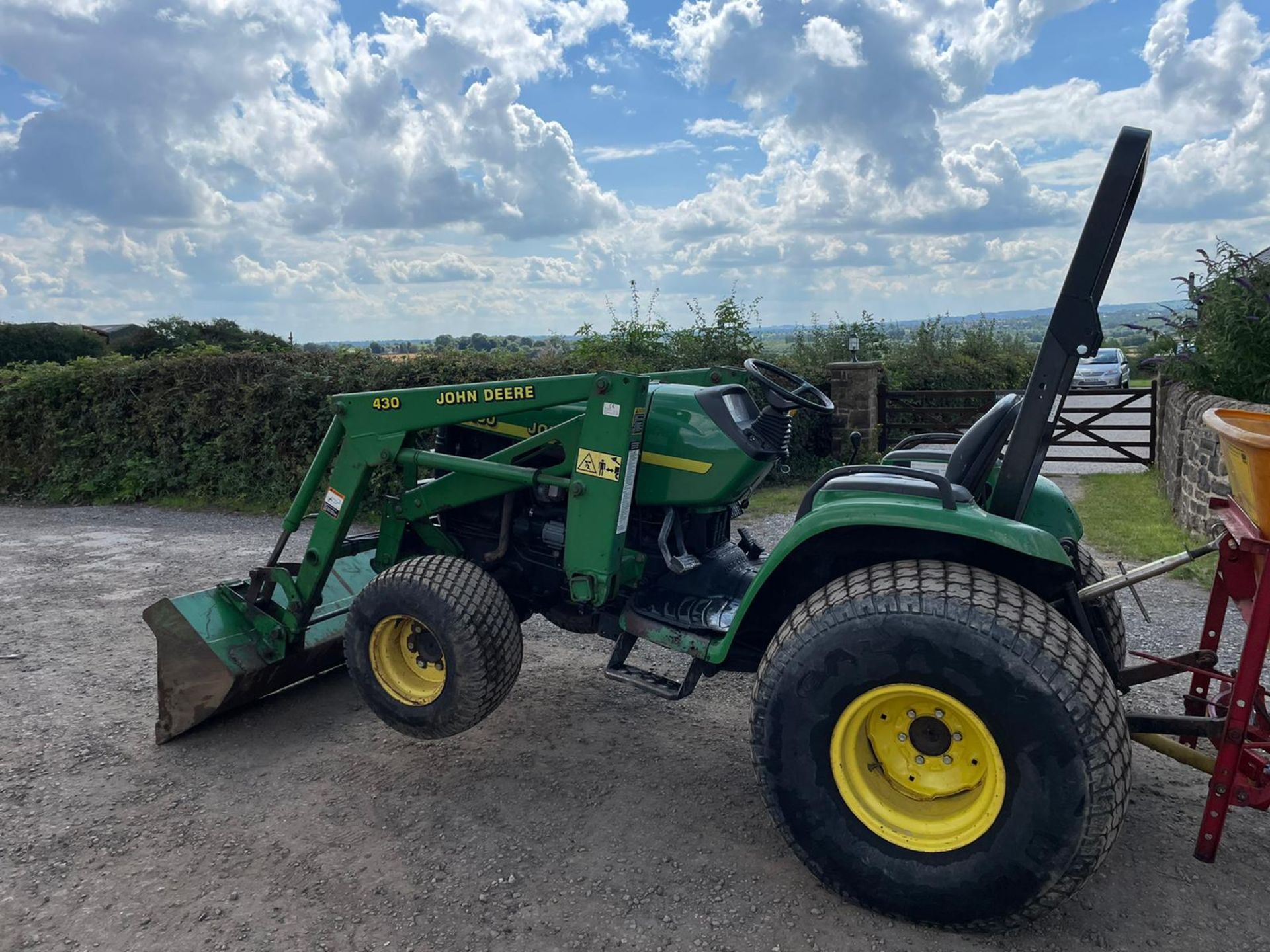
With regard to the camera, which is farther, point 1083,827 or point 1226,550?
point 1226,550

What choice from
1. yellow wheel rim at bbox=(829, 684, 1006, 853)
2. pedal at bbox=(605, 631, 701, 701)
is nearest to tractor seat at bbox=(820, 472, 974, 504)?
yellow wheel rim at bbox=(829, 684, 1006, 853)

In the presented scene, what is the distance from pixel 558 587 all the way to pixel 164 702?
1.88 m

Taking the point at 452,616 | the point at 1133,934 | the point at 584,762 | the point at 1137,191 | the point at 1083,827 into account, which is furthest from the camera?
the point at 584,762

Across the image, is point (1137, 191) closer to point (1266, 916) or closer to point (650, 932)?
point (1266, 916)

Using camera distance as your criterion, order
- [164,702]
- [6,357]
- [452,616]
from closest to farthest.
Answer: [452,616], [164,702], [6,357]

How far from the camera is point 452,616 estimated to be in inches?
140

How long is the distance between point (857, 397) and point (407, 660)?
922 centimetres

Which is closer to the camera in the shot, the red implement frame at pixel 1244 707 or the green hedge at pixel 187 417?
the red implement frame at pixel 1244 707

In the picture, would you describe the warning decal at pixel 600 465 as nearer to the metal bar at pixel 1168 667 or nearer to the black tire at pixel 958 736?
the black tire at pixel 958 736

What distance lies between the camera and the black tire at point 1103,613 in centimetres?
352

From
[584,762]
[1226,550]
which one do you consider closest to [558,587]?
[584,762]

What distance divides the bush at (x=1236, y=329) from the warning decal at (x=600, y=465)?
6785mm

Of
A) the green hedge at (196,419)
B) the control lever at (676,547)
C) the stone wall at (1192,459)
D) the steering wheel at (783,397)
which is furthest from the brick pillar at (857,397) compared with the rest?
the control lever at (676,547)

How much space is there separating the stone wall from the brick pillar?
3381 millimetres
